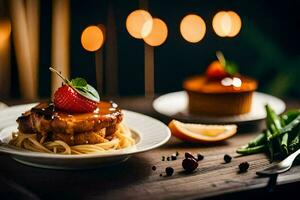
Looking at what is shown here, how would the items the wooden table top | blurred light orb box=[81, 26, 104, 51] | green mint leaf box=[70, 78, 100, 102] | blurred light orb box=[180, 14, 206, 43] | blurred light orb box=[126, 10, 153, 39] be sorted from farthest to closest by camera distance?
blurred light orb box=[180, 14, 206, 43] < blurred light orb box=[126, 10, 153, 39] < blurred light orb box=[81, 26, 104, 51] < green mint leaf box=[70, 78, 100, 102] < the wooden table top

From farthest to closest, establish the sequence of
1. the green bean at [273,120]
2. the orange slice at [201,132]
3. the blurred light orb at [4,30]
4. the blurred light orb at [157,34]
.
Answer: the blurred light orb at [157,34]
the blurred light orb at [4,30]
the green bean at [273,120]
the orange slice at [201,132]

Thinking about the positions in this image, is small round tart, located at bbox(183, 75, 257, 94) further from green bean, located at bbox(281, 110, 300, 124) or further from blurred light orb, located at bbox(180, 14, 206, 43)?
blurred light orb, located at bbox(180, 14, 206, 43)

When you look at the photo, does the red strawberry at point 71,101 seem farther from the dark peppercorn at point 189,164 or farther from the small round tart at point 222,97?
the small round tart at point 222,97

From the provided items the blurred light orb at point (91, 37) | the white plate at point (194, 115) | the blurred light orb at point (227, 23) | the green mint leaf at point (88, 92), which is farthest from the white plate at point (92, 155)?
the blurred light orb at point (227, 23)

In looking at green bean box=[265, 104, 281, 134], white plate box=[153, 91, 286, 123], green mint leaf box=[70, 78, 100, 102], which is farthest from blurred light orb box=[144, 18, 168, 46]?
green mint leaf box=[70, 78, 100, 102]

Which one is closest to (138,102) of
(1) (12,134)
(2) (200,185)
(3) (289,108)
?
(3) (289,108)

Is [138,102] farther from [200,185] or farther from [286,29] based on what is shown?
[286,29]
